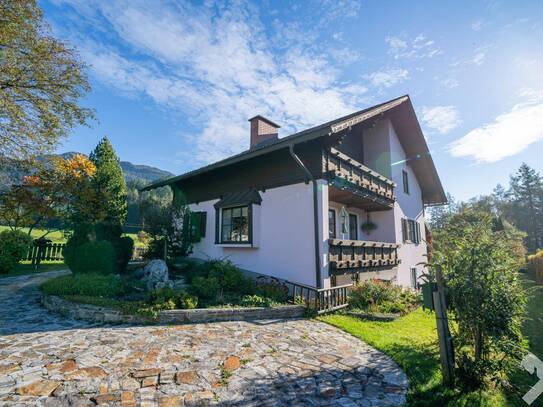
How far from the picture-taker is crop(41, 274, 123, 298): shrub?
7527 millimetres

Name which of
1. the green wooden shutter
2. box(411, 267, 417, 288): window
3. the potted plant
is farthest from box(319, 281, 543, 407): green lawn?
box(411, 267, 417, 288): window

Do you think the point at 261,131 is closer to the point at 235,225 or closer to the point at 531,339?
the point at 235,225

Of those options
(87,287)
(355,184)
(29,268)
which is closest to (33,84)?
(29,268)

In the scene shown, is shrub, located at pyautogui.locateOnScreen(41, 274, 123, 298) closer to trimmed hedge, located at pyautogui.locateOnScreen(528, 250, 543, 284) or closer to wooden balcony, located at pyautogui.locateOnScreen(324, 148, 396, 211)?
wooden balcony, located at pyautogui.locateOnScreen(324, 148, 396, 211)

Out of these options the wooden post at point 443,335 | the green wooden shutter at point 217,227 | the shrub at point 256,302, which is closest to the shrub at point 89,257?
the green wooden shutter at point 217,227

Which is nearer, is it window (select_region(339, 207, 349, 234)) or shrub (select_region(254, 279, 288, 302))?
shrub (select_region(254, 279, 288, 302))

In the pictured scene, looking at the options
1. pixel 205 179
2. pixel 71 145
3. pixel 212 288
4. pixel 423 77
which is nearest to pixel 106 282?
pixel 212 288

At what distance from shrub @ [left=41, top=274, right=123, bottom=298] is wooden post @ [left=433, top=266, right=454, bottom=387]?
7723 millimetres

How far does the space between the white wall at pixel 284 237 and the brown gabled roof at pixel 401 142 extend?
1.62 m

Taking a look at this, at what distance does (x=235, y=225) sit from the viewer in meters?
11.3

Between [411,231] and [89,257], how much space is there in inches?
626

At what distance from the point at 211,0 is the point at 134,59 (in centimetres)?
376

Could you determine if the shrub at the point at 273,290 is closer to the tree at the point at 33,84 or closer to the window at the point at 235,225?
the window at the point at 235,225

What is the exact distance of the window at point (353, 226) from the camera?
1366 centimetres
